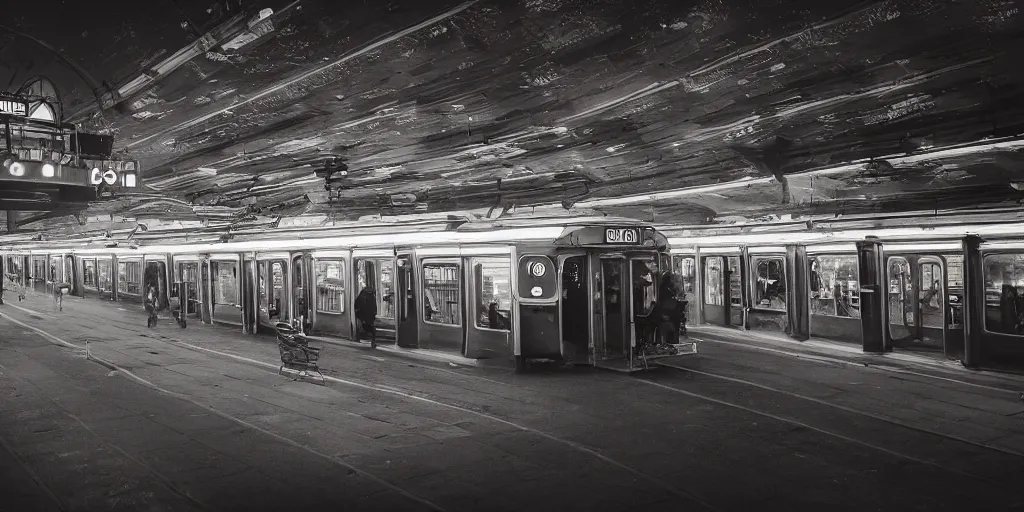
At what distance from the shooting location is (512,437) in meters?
9.38

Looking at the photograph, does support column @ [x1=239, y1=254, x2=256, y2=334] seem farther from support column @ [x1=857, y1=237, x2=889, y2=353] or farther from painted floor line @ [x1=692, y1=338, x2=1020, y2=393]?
support column @ [x1=857, y1=237, x2=889, y2=353]

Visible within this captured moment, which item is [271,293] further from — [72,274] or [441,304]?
[72,274]

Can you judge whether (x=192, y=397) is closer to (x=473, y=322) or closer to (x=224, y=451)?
(x=224, y=451)

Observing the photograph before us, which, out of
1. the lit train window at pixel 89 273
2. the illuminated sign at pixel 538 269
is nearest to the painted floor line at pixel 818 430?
the illuminated sign at pixel 538 269

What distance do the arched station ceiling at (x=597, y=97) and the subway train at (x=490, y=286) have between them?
173 centimetres

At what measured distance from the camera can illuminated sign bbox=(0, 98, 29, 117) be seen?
10.8 metres

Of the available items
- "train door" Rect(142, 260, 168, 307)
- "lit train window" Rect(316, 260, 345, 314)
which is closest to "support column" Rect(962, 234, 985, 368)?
"lit train window" Rect(316, 260, 345, 314)

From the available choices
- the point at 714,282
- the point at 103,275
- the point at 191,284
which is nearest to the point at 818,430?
the point at 714,282

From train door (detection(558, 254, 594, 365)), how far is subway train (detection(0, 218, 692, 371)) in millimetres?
20

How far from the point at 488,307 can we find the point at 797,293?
9209 mm

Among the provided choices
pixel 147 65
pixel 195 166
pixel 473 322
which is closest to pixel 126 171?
pixel 195 166

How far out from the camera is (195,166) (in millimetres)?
16000

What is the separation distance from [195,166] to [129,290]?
880 inches

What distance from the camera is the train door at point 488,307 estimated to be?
48.3 ft
